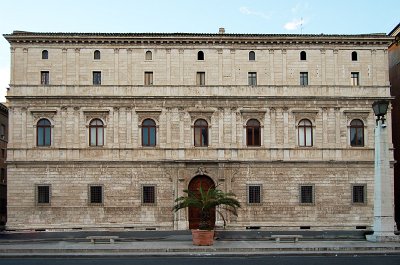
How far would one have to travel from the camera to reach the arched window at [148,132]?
44.0 meters

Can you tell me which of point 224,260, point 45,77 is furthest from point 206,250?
point 45,77

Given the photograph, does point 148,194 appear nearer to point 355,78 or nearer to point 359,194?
point 359,194

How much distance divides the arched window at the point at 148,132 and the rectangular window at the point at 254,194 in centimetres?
763

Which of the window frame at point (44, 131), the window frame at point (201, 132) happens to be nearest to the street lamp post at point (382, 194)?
the window frame at point (201, 132)

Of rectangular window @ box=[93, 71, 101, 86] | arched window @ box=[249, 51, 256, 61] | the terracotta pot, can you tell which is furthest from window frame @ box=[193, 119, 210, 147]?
the terracotta pot

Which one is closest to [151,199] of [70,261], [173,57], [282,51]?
[173,57]

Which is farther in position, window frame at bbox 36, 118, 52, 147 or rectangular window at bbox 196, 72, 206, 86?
rectangular window at bbox 196, 72, 206, 86

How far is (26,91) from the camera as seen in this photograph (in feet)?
144

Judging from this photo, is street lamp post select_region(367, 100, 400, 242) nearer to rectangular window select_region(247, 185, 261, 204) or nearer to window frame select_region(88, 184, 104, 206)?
rectangular window select_region(247, 185, 261, 204)

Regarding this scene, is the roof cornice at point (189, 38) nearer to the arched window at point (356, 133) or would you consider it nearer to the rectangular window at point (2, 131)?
the arched window at point (356, 133)

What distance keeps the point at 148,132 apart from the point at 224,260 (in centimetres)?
2116

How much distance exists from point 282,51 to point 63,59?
15.9m

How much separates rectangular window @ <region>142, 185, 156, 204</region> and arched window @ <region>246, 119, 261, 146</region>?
7628 mm

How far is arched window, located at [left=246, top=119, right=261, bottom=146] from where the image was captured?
44.2 meters
